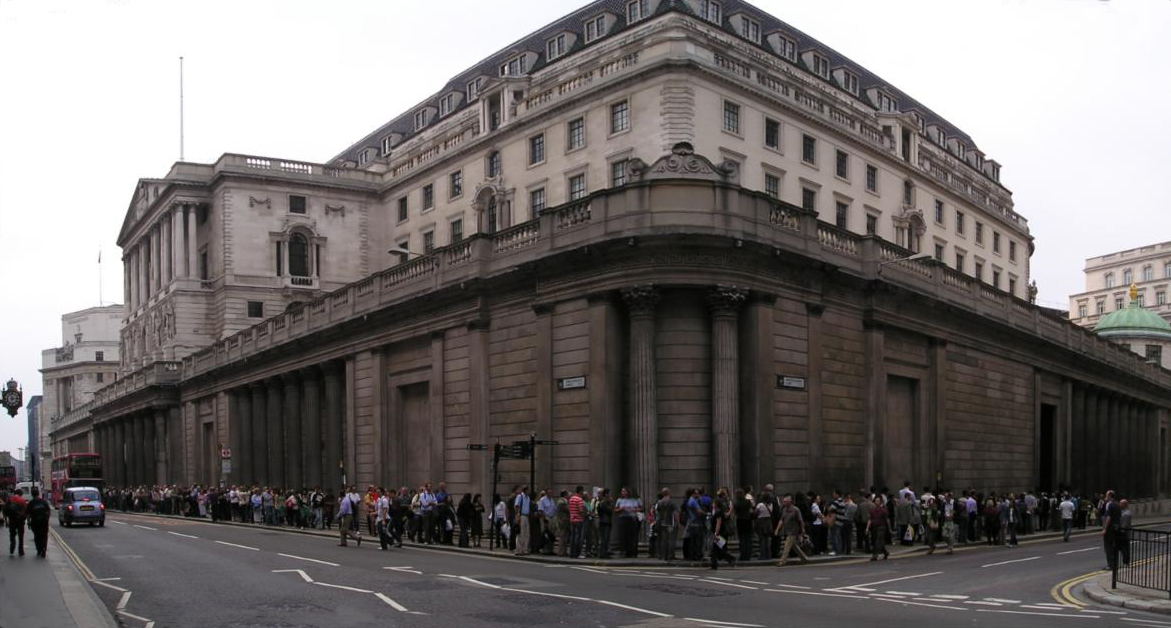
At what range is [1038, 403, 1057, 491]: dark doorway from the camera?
158 ft

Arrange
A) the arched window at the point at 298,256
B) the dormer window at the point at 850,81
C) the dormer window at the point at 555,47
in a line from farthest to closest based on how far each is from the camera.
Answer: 1. the arched window at the point at 298,256
2. the dormer window at the point at 850,81
3. the dormer window at the point at 555,47

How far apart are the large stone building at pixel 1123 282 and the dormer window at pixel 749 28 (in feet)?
282

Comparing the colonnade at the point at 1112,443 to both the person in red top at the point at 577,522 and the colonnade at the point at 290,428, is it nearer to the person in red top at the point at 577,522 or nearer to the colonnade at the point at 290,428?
the person in red top at the point at 577,522

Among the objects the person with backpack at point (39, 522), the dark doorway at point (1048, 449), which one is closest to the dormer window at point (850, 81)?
the dark doorway at point (1048, 449)

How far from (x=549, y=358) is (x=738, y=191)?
720 cm

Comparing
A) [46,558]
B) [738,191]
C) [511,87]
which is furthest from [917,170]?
[46,558]

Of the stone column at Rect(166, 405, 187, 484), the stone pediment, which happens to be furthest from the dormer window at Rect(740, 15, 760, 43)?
the stone column at Rect(166, 405, 187, 484)

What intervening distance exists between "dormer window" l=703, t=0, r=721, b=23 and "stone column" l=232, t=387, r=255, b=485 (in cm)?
3300

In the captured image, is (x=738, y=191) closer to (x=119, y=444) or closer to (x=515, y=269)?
(x=515, y=269)

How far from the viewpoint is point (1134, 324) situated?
89.6m

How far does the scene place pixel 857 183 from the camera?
6456cm

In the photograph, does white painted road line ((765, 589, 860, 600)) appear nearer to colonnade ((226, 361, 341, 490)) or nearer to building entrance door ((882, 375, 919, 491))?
building entrance door ((882, 375, 919, 491))

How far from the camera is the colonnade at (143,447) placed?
70125mm

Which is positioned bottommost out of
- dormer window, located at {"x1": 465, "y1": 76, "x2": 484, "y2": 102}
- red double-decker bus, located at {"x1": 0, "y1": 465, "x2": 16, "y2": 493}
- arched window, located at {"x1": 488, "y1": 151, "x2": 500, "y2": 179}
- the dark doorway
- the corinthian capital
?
red double-decker bus, located at {"x1": 0, "y1": 465, "x2": 16, "y2": 493}
